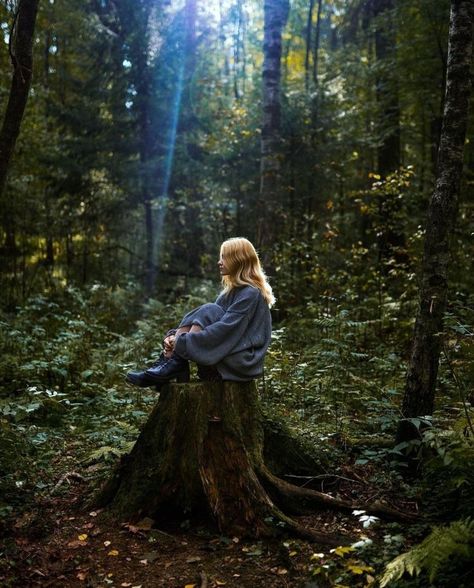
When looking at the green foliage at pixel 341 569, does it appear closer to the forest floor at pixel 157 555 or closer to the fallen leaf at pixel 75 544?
the forest floor at pixel 157 555

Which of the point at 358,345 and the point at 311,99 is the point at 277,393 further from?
the point at 311,99

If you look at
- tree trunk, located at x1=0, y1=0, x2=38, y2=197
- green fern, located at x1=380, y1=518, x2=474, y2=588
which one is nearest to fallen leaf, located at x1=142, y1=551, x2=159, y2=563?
green fern, located at x1=380, y1=518, x2=474, y2=588

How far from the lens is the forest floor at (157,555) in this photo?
12.3ft

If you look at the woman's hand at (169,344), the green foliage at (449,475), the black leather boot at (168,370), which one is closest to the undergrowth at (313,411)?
the green foliage at (449,475)

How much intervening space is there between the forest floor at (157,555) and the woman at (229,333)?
1313 mm

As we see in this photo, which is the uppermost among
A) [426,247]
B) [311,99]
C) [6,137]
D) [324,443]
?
[311,99]

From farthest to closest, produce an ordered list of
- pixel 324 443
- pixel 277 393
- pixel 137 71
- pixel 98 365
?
pixel 137 71 < pixel 98 365 < pixel 277 393 < pixel 324 443

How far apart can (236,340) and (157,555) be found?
73.6 inches

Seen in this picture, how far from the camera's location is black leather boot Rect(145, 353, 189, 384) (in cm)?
487

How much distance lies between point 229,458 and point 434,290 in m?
2.42

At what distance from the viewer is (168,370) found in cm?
488

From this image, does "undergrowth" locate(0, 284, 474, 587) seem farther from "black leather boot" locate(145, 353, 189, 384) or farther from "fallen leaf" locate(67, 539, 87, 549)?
"black leather boot" locate(145, 353, 189, 384)

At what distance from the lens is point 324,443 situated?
5.58m

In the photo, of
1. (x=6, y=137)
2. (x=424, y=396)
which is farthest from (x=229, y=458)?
(x=6, y=137)
